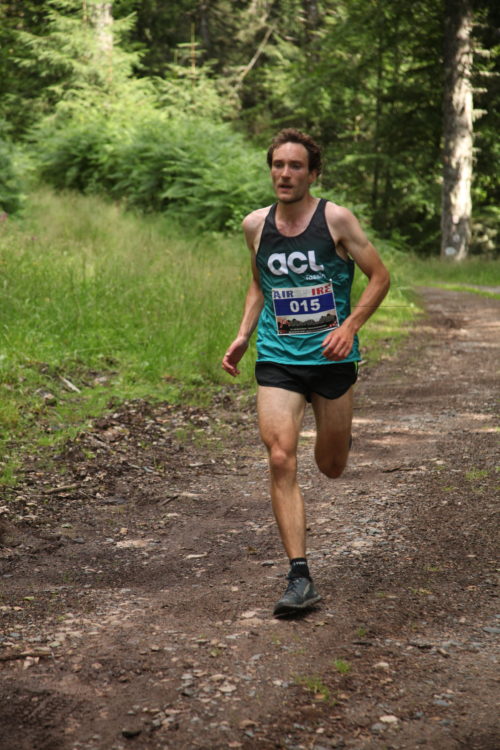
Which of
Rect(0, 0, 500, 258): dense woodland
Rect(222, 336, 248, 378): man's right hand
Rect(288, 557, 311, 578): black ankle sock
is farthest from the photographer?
Rect(0, 0, 500, 258): dense woodland

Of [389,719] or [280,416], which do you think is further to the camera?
Answer: [280,416]

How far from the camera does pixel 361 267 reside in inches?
170

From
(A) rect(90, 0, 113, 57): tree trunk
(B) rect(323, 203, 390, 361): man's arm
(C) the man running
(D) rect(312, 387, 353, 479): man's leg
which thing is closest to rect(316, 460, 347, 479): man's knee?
(D) rect(312, 387, 353, 479): man's leg

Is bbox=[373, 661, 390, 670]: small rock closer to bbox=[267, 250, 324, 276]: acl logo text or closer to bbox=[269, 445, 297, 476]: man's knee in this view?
bbox=[269, 445, 297, 476]: man's knee

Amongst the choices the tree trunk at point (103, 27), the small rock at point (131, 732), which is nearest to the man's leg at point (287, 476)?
the small rock at point (131, 732)

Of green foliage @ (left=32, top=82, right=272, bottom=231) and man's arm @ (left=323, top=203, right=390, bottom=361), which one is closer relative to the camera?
man's arm @ (left=323, top=203, right=390, bottom=361)

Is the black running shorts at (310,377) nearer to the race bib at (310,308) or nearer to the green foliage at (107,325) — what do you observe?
the race bib at (310,308)

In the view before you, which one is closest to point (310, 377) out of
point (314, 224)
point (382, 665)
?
point (314, 224)

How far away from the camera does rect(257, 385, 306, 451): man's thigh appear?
164 inches

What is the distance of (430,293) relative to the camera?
61.9ft

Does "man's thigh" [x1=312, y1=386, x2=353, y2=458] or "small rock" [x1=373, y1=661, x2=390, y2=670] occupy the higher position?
"man's thigh" [x1=312, y1=386, x2=353, y2=458]

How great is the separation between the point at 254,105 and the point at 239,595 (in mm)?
37441

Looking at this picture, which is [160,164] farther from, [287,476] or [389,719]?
[389,719]

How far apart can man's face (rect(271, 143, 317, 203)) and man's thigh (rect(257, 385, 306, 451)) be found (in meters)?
0.99
